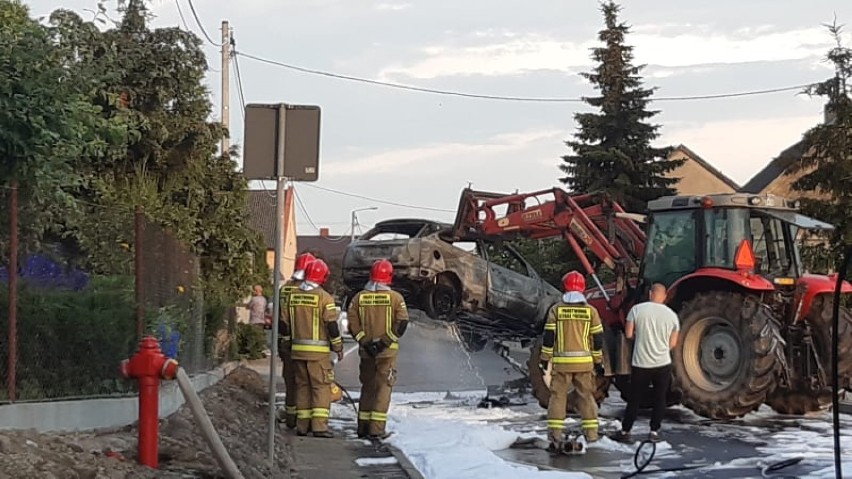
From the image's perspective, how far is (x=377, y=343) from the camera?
1328cm

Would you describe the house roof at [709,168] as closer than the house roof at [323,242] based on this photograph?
Yes

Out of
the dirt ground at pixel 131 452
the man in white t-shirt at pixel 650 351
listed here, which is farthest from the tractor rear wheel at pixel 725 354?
the dirt ground at pixel 131 452

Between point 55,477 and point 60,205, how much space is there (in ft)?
12.2

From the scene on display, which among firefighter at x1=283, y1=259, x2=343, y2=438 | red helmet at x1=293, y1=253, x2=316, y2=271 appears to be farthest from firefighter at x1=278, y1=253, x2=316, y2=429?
firefighter at x1=283, y1=259, x2=343, y2=438

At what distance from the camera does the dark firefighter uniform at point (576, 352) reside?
41.3ft

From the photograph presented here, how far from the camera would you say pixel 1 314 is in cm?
944

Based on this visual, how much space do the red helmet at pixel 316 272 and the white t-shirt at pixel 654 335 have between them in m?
3.45

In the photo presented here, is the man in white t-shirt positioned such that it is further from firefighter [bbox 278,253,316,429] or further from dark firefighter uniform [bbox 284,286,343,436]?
firefighter [bbox 278,253,316,429]

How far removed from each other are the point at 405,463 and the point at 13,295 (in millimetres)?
3785

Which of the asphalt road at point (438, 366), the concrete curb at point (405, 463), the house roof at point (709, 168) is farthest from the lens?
the house roof at point (709, 168)

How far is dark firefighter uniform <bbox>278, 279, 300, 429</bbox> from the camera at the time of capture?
1350 cm

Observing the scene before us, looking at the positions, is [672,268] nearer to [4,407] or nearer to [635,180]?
[4,407]

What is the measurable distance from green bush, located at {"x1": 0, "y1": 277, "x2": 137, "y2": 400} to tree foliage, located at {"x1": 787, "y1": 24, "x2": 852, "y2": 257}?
1842cm

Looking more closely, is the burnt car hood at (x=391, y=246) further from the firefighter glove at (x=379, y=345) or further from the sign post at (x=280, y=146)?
the sign post at (x=280, y=146)
